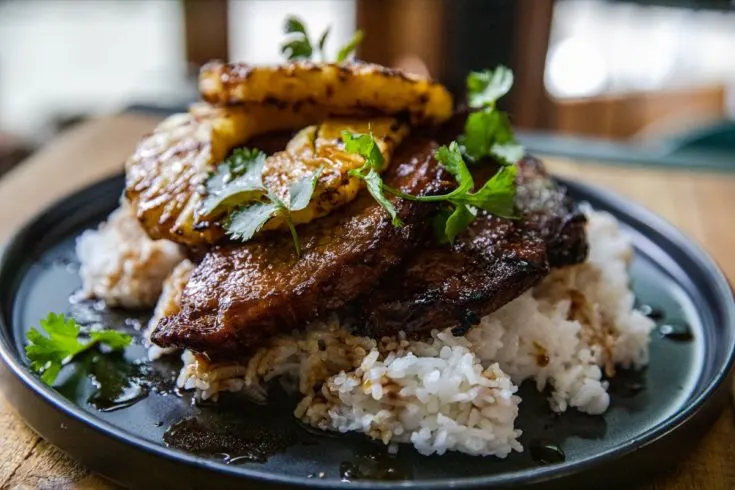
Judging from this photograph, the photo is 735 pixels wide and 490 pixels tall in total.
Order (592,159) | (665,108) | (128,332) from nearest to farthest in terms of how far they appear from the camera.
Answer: (128,332), (592,159), (665,108)

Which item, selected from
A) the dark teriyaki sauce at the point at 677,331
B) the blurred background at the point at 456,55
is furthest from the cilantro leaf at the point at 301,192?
the blurred background at the point at 456,55

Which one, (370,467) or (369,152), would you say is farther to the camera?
(369,152)

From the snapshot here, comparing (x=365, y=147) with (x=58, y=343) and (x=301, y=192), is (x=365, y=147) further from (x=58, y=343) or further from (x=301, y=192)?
(x=58, y=343)

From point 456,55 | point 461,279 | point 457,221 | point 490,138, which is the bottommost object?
point 456,55

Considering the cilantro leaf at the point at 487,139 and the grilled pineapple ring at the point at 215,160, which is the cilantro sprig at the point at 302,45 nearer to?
the grilled pineapple ring at the point at 215,160

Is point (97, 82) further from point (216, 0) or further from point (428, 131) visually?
point (428, 131)

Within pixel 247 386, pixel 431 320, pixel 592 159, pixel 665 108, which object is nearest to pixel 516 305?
pixel 431 320

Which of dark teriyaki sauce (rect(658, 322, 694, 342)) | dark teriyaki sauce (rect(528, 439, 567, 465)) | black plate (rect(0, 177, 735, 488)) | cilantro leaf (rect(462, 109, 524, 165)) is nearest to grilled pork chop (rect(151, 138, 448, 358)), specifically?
black plate (rect(0, 177, 735, 488))

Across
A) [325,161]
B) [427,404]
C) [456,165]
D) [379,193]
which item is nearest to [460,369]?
[427,404]
